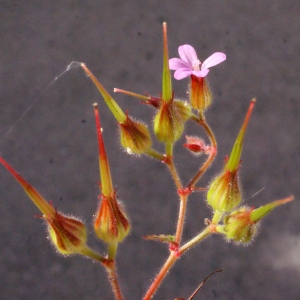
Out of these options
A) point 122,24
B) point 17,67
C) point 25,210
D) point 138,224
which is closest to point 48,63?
point 17,67

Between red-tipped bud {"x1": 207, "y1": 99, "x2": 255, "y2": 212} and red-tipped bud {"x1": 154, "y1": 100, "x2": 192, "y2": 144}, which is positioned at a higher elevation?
red-tipped bud {"x1": 154, "y1": 100, "x2": 192, "y2": 144}

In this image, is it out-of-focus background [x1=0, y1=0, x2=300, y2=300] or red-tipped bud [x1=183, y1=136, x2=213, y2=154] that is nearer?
red-tipped bud [x1=183, y1=136, x2=213, y2=154]

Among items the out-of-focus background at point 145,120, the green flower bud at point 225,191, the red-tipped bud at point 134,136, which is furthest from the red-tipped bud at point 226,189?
the out-of-focus background at point 145,120

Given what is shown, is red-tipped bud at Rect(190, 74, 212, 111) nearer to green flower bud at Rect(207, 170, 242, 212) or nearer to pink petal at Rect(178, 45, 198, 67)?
pink petal at Rect(178, 45, 198, 67)

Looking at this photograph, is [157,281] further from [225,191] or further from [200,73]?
[200,73]

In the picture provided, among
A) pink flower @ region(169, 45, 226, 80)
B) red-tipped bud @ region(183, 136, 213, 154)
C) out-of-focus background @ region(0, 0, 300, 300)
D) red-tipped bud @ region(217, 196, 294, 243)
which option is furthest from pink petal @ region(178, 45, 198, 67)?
out-of-focus background @ region(0, 0, 300, 300)

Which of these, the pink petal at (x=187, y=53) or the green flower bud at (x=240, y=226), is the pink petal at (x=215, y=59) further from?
the green flower bud at (x=240, y=226)

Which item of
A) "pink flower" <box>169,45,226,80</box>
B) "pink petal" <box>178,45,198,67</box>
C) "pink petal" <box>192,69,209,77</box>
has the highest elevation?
"pink petal" <box>178,45,198,67</box>

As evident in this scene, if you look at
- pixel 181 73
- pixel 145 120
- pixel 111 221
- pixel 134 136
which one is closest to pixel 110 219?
pixel 111 221
